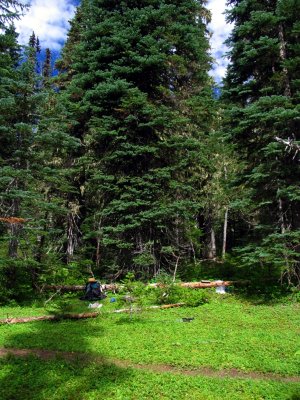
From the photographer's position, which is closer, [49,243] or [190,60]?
[49,243]

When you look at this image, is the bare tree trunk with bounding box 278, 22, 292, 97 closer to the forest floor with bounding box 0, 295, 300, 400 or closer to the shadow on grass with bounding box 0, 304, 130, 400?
the forest floor with bounding box 0, 295, 300, 400

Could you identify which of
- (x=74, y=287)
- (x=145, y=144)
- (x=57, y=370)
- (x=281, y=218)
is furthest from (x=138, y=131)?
(x=57, y=370)

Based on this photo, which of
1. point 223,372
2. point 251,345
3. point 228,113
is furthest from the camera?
point 228,113

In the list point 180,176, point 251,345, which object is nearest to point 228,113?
point 180,176

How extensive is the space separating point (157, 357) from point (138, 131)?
43.0 feet

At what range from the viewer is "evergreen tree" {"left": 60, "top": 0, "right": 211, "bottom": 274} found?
18.2m

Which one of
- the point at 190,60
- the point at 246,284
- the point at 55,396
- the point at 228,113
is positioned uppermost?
the point at 190,60

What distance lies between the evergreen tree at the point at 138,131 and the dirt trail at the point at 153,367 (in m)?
8.13

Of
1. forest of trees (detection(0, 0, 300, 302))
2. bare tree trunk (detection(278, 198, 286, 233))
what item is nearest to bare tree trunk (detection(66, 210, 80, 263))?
forest of trees (detection(0, 0, 300, 302))

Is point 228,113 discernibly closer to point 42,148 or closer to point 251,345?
point 42,148

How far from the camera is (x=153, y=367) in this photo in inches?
334

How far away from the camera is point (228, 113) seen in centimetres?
1628

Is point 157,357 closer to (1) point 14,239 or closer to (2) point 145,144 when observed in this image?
(1) point 14,239

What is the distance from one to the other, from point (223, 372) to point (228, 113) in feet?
37.3
